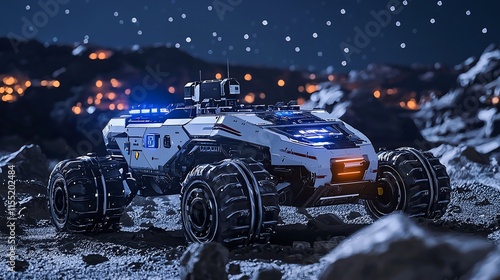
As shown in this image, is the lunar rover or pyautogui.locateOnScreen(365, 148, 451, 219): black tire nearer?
the lunar rover

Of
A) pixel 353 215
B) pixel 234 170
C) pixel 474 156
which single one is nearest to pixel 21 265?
pixel 234 170

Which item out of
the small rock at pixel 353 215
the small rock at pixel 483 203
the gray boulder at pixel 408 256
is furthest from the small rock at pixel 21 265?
the small rock at pixel 483 203

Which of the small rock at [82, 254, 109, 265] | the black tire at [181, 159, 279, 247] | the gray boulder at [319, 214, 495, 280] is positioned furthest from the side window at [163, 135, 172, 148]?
the gray boulder at [319, 214, 495, 280]

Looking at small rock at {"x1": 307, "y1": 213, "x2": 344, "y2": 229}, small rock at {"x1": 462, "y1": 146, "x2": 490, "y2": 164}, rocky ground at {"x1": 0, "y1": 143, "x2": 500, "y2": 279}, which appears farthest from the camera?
small rock at {"x1": 462, "y1": 146, "x2": 490, "y2": 164}

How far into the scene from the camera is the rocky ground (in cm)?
470

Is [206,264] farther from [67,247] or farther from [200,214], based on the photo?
[67,247]

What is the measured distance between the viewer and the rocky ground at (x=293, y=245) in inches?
185

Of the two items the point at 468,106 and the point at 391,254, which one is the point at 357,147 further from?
the point at 468,106

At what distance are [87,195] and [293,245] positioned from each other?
4.39 meters

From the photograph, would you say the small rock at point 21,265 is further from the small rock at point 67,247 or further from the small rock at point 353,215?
the small rock at point 353,215

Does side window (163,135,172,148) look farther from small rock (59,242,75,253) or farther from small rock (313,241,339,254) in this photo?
small rock (313,241,339,254)

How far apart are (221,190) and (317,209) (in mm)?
6193

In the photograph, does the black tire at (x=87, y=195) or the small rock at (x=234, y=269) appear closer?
the small rock at (x=234, y=269)

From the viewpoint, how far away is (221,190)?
9008 mm
